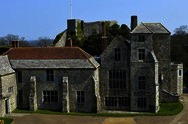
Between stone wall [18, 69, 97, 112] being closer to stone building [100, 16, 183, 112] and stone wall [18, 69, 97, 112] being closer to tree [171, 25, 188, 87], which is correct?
stone building [100, 16, 183, 112]

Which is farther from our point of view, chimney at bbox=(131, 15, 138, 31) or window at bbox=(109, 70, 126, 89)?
chimney at bbox=(131, 15, 138, 31)

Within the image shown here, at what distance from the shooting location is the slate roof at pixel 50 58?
48.7 meters

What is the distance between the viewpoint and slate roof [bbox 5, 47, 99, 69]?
4866 cm

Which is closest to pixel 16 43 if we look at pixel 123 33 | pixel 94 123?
pixel 94 123

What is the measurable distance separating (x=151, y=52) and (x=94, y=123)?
12981 mm

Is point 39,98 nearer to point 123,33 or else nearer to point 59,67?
point 59,67

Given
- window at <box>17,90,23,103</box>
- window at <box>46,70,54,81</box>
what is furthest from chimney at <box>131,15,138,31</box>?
window at <box>17,90,23,103</box>

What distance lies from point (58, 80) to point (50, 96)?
2.55 metres

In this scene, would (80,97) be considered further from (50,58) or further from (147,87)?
(147,87)

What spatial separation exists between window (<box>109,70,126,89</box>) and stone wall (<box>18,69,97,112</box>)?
348cm

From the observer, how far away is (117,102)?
167ft

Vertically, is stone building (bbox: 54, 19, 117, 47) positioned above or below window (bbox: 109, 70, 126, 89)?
above

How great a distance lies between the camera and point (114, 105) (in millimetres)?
50844

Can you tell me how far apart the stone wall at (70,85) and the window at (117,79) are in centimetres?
348
